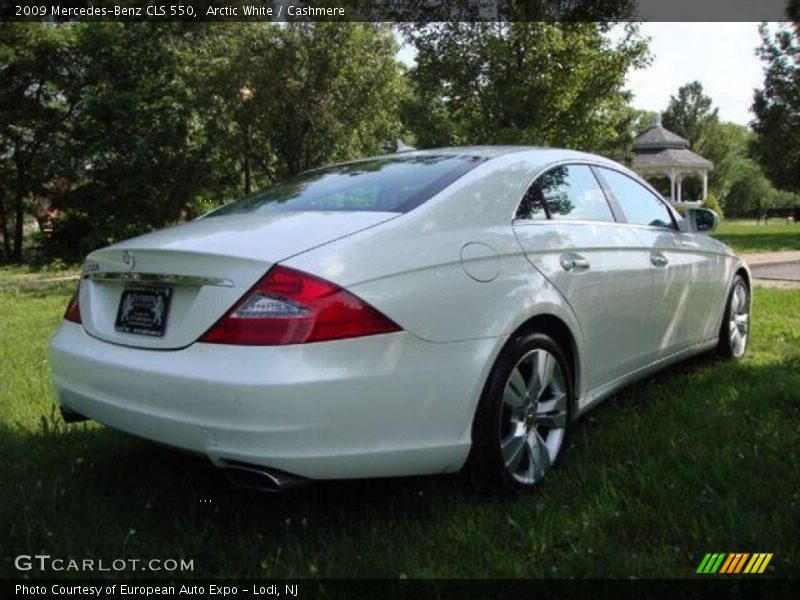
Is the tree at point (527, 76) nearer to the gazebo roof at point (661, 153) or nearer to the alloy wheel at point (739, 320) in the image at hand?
the alloy wheel at point (739, 320)

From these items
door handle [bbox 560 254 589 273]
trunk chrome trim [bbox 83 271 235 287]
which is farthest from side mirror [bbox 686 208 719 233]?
trunk chrome trim [bbox 83 271 235 287]

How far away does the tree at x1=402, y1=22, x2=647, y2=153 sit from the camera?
1415 centimetres

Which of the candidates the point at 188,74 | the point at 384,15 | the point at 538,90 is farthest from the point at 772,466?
the point at 188,74

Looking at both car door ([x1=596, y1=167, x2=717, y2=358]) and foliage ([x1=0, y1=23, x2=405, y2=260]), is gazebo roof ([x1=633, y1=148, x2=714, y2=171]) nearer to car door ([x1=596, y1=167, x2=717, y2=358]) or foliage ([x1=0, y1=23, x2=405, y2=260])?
foliage ([x1=0, y1=23, x2=405, y2=260])

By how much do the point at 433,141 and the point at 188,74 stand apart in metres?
5.68

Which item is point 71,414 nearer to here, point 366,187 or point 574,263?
point 366,187

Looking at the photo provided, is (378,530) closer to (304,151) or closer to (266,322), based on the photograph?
(266,322)

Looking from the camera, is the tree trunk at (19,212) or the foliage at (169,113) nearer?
the foliage at (169,113)

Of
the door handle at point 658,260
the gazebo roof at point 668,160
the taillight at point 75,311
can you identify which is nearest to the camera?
the taillight at point 75,311

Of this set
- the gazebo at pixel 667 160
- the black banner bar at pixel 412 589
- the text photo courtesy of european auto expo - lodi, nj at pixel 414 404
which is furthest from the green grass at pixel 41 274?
the gazebo at pixel 667 160

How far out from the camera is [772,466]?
327cm

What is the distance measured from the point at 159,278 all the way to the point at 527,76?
41.5 ft

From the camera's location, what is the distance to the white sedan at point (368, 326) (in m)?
2.46

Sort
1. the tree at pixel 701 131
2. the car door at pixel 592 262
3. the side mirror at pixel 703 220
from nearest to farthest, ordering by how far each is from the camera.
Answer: the car door at pixel 592 262 < the side mirror at pixel 703 220 < the tree at pixel 701 131
